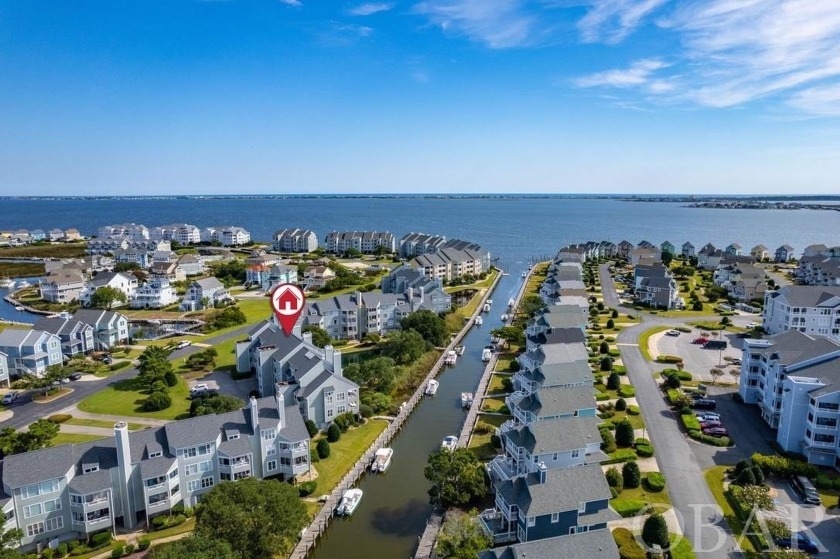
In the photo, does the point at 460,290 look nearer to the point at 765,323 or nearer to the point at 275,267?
the point at 275,267

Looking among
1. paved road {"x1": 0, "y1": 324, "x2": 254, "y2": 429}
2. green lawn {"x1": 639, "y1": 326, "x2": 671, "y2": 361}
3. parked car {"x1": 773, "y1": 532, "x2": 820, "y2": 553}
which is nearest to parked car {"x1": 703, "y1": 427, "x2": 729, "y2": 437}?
parked car {"x1": 773, "y1": 532, "x2": 820, "y2": 553}

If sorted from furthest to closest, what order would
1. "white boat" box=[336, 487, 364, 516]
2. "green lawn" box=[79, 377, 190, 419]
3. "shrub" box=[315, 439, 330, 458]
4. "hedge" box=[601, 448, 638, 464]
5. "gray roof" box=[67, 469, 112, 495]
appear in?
"green lawn" box=[79, 377, 190, 419], "shrub" box=[315, 439, 330, 458], "hedge" box=[601, 448, 638, 464], "white boat" box=[336, 487, 364, 516], "gray roof" box=[67, 469, 112, 495]

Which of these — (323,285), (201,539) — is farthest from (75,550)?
(323,285)

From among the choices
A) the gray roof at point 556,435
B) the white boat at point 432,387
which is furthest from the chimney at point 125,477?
the white boat at point 432,387

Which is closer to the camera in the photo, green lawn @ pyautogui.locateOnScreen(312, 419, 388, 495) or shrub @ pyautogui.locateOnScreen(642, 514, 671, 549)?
shrub @ pyautogui.locateOnScreen(642, 514, 671, 549)

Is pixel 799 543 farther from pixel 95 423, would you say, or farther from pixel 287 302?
pixel 95 423

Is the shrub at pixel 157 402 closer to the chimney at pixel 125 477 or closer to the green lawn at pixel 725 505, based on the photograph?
the chimney at pixel 125 477

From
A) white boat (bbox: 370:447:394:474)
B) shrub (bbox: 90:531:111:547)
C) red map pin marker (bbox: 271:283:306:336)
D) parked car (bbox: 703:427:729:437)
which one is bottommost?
white boat (bbox: 370:447:394:474)

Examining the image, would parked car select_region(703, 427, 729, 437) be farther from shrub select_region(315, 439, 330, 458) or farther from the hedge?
shrub select_region(315, 439, 330, 458)
